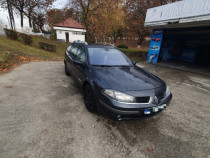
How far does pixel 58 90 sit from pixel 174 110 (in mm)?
3771

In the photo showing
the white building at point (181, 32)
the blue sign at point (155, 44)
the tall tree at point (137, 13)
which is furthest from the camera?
the tall tree at point (137, 13)

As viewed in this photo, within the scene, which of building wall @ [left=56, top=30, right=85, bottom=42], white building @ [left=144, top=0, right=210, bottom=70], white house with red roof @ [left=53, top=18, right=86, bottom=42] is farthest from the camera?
building wall @ [left=56, top=30, right=85, bottom=42]

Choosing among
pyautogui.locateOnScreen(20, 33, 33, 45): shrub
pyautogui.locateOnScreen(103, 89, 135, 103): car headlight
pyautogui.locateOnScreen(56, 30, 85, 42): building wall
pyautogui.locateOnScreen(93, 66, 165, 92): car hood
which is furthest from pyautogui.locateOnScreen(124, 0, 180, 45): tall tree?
pyautogui.locateOnScreen(103, 89, 135, 103): car headlight

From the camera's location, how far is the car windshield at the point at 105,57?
297 cm

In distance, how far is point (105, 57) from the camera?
3.22 metres

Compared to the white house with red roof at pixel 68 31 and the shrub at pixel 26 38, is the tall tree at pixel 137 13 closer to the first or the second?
the white house with red roof at pixel 68 31

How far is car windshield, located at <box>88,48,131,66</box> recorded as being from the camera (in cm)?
297

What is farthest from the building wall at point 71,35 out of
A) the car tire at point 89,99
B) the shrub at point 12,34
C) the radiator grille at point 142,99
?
the radiator grille at point 142,99

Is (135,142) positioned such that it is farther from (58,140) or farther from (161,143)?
(58,140)

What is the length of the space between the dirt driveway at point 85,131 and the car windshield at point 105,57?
1.31 meters

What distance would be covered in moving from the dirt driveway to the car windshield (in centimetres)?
131

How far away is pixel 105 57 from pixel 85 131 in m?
2.07

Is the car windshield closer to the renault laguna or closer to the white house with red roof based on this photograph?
the renault laguna

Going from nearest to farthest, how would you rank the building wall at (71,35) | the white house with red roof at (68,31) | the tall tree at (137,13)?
the tall tree at (137,13) < the white house with red roof at (68,31) < the building wall at (71,35)
